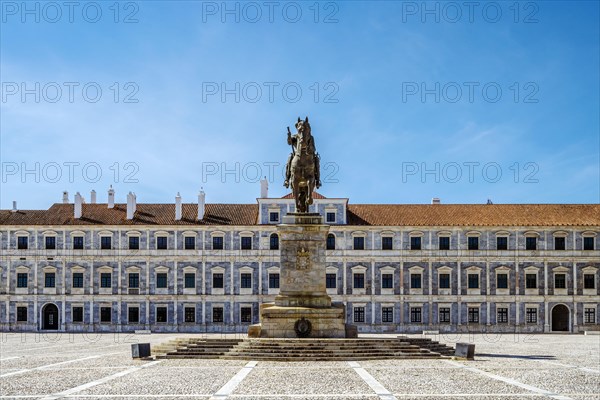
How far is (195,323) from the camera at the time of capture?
54844 mm

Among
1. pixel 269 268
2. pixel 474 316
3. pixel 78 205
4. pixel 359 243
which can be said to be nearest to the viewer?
pixel 474 316

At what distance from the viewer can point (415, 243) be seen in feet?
182

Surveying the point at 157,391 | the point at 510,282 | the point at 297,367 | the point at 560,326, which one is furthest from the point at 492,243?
the point at 157,391

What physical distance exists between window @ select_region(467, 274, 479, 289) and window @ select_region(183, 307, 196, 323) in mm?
18834

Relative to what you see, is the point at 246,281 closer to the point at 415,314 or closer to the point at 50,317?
the point at 415,314

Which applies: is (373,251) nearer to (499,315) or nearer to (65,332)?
(499,315)

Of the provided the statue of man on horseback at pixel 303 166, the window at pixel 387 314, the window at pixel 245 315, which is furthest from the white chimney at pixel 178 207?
the statue of man on horseback at pixel 303 166

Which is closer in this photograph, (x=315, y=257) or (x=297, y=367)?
(x=297, y=367)

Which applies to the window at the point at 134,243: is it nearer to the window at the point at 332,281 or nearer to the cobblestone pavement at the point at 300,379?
the window at the point at 332,281

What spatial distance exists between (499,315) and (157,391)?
42603 millimetres

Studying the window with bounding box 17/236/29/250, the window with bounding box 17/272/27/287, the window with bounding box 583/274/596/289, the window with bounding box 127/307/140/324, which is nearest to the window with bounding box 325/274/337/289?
the window with bounding box 127/307/140/324

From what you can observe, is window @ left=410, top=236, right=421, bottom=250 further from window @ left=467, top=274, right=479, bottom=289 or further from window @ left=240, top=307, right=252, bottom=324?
window @ left=240, top=307, right=252, bottom=324

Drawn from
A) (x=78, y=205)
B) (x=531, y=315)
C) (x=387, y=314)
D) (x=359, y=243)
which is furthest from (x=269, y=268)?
(x=531, y=315)

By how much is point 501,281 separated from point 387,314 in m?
8.13
